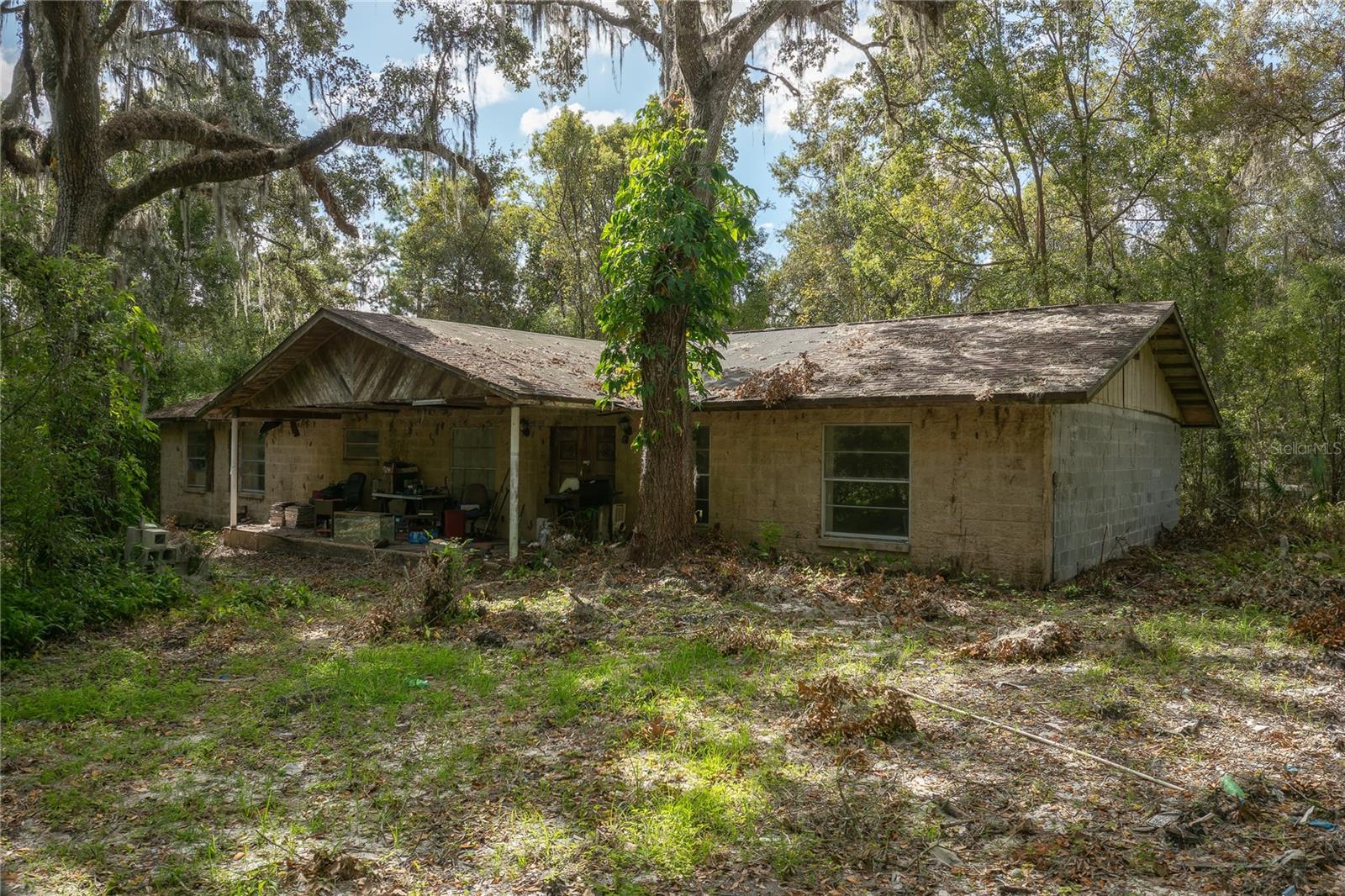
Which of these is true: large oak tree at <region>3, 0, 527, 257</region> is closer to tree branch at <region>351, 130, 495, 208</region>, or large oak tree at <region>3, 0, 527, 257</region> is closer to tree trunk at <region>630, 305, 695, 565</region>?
tree branch at <region>351, 130, 495, 208</region>

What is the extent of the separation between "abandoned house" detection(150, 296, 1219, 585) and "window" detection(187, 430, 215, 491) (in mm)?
2952

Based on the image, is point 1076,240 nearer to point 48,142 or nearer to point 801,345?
point 801,345

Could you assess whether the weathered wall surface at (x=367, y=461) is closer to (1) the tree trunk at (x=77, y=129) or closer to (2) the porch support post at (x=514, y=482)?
(2) the porch support post at (x=514, y=482)

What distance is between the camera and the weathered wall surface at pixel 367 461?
1442 centimetres

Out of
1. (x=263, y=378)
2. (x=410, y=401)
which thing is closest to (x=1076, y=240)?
(x=410, y=401)

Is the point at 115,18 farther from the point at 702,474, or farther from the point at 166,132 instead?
the point at 702,474

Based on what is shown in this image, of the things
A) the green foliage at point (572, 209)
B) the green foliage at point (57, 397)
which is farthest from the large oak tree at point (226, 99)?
the green foliage at point (572, 209)

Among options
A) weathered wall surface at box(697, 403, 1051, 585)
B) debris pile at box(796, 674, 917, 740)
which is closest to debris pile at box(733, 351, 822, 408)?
weathered wall surface at box(697, 403, 1051, 585)

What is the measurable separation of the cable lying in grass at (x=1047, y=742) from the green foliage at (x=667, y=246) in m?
5.94

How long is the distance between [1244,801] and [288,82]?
16136mm

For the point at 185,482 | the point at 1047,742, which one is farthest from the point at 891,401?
the point at 185,482

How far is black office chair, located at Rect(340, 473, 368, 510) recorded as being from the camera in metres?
15.9

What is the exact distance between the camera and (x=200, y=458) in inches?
770

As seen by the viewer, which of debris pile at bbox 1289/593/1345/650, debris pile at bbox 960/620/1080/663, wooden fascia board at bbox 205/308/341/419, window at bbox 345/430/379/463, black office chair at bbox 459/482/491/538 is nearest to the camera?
debris pile at bbox 960/620/1080/663
